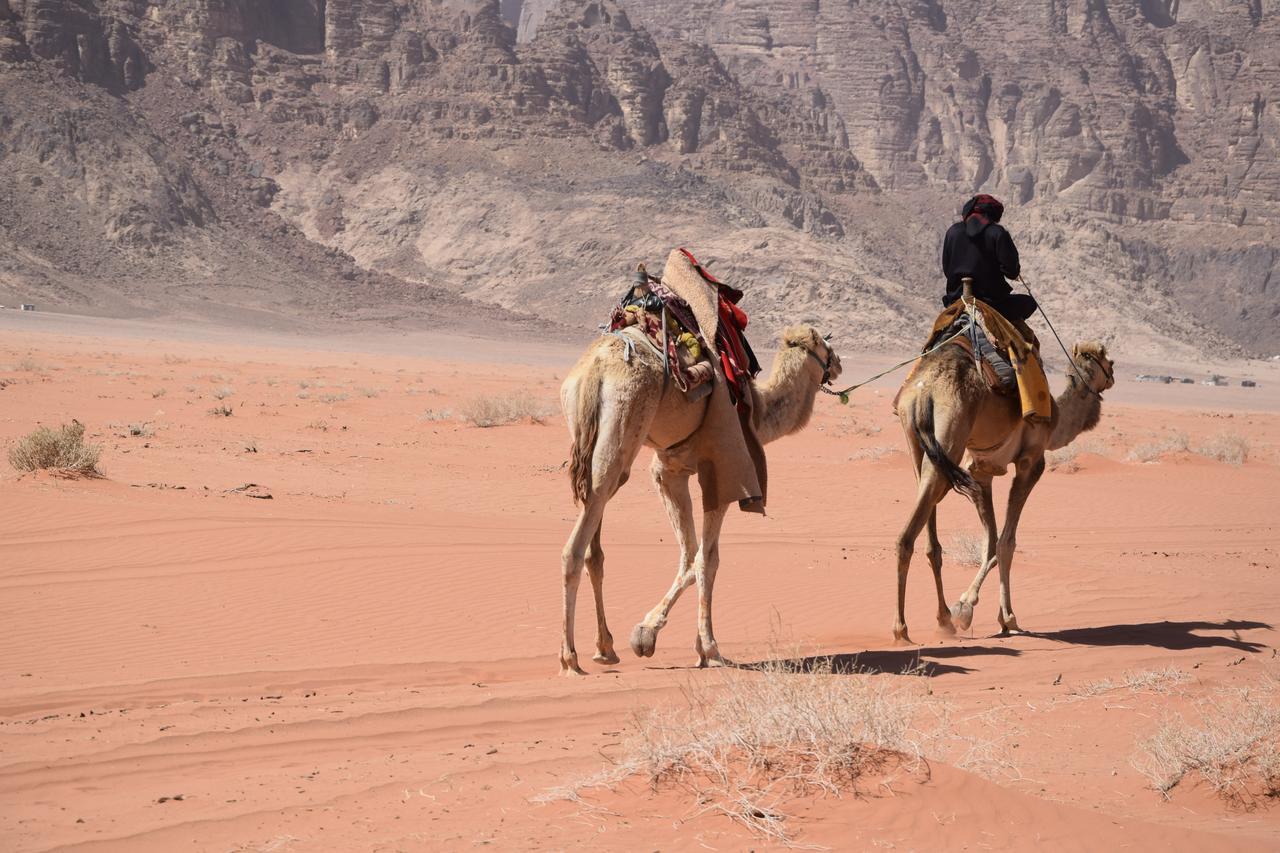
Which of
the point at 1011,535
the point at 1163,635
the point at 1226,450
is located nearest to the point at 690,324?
the point at 1011,535

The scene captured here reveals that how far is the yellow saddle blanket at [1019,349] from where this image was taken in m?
10.2

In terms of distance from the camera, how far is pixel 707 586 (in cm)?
869

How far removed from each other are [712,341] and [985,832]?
4359 mm

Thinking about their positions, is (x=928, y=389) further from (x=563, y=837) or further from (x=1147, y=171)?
(x=1147, y=171)

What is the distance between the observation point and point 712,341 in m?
9.08

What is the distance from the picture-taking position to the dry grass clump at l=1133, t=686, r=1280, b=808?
6.11 meters

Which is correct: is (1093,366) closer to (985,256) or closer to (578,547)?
(985,256)

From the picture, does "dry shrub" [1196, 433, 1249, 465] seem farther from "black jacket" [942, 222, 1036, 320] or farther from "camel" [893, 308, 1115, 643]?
"black jacket" [942, 222, 1036, 320]

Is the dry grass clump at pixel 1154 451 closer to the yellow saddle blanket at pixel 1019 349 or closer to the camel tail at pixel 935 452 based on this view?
the yellow saddle blanket at pixel 1019 349

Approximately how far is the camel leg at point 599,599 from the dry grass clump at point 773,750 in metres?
2.55

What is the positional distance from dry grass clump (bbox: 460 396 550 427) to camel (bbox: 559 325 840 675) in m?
18.7

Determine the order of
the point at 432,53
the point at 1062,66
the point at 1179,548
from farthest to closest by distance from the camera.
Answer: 1. the point at 1062,66
2. the point at 432,53
3. the point at 1179,548

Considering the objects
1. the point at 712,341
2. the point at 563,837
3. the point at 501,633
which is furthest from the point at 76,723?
the point at 712,341

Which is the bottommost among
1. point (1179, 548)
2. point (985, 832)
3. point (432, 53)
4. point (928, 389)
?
point (1179, 548)
